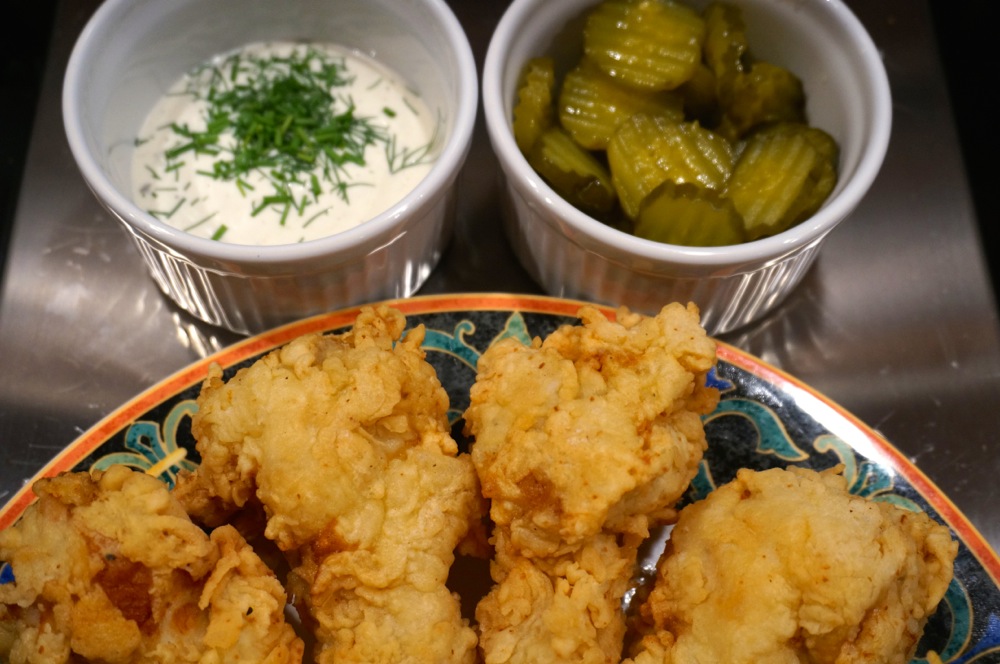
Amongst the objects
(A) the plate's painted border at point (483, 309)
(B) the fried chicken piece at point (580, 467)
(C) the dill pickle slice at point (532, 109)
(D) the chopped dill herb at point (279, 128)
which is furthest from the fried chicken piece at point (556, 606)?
(D) the chopped dill herb at point (279, 128)

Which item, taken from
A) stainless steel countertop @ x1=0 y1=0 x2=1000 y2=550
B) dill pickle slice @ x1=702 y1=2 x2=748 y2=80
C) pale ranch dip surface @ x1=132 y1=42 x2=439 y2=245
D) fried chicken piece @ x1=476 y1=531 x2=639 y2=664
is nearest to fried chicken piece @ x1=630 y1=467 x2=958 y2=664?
fried chicken piece @ x1=476 y1=531 x2=639 y2=664

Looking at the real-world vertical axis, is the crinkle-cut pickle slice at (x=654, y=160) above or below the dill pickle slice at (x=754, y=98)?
below

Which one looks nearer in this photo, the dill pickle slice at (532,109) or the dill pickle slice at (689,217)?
the dill pickle slice at (689,217)

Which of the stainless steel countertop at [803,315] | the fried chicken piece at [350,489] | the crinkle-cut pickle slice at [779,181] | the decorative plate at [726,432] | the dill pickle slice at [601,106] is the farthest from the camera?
the stainless steel countertop at [803,315]

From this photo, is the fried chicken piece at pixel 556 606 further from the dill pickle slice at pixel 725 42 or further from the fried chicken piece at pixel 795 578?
the dill pickle slice at pixel 725 42

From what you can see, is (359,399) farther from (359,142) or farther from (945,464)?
(945,464)

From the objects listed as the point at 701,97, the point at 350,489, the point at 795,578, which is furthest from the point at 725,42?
the point at 350,489
